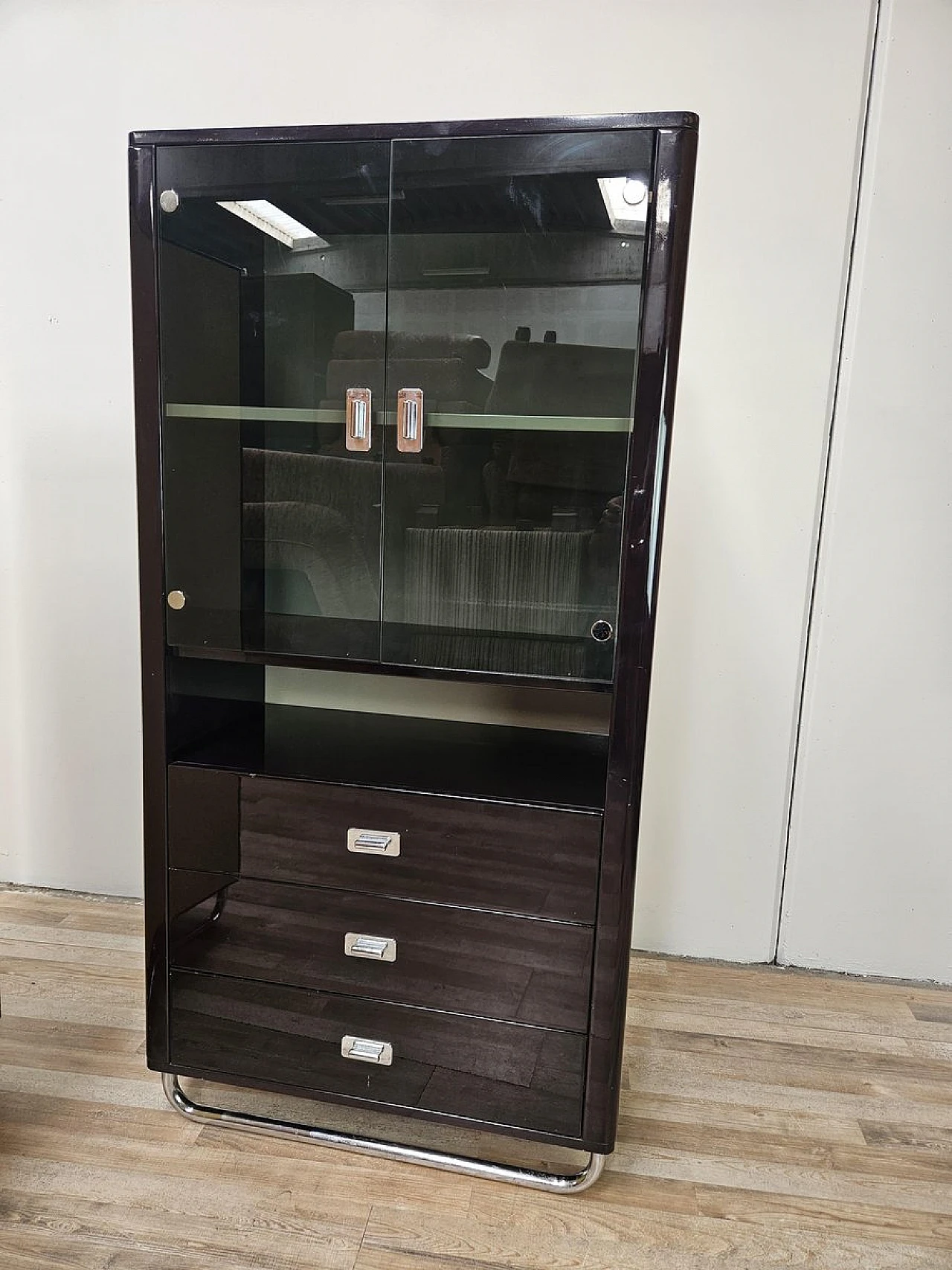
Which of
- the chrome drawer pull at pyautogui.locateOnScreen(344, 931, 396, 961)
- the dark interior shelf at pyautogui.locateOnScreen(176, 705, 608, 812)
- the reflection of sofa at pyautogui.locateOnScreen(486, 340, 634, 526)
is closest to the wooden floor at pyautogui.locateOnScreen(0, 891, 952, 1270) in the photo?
the chrome drawer pull at pyautogui.locateOnScreen(344, 931, 396, 961)

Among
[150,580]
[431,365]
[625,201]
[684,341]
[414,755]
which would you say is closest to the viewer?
[625,201]

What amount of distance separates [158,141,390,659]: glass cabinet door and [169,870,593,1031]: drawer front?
40 centimetres

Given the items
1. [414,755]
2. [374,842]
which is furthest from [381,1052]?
[414,755]

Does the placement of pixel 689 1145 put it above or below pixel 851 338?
below

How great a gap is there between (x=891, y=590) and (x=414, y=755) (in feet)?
3.62

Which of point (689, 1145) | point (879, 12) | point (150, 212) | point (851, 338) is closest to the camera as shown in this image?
point (150, 212)

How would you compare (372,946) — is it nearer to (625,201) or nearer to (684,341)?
(625,201)

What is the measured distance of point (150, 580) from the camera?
1379 mm

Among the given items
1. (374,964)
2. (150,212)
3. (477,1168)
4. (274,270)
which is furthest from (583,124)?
(477,1168)

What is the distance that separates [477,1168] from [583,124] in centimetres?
152

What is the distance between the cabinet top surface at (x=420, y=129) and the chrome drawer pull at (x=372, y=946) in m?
1.16

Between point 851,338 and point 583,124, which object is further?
point 851,338

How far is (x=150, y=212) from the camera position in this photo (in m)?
1.29

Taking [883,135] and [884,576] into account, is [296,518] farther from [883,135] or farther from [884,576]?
[883,135]
